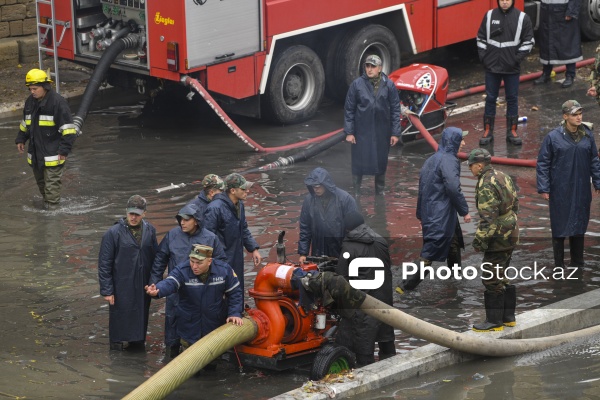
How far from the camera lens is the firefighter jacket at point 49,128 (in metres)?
12.7

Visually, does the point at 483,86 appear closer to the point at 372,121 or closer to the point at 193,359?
the point at 372,121

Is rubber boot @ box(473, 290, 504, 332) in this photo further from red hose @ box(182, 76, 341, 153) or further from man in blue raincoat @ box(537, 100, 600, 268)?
red hose @ box(182, 76, 341, 153)

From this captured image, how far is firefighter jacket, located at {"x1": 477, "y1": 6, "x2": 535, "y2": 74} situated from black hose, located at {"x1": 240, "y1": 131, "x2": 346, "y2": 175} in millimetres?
2030

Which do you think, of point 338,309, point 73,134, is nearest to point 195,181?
point 73,134

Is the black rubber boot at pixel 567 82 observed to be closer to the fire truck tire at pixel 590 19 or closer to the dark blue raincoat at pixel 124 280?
the fire truck tire at pixel 590 19

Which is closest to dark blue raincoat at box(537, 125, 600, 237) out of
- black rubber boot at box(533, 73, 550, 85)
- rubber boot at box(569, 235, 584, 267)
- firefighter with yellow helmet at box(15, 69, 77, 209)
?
rubber boot at box(569, 235, 584, 267)

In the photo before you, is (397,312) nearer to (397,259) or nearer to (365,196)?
(397,259)

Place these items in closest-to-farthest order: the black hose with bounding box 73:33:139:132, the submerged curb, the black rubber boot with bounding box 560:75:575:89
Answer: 1. the submerged curb
2. the black hose with bounding box 73:33:139:132
3. the black rubber boot with bounding box 560:75:575:89

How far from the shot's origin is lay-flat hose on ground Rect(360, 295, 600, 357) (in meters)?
8.45

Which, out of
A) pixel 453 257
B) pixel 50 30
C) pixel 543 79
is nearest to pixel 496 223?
pixel 453 257

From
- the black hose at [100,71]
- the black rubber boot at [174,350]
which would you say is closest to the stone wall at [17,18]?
the black hose at [100,71]

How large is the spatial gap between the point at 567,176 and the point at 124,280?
13.5 ft

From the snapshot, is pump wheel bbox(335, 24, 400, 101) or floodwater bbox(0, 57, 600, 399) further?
pump wheel bbox(335, 24, 400, 101)

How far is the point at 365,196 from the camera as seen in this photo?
13367 millimetres
